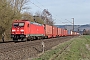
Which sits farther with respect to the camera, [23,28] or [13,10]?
[13,10]

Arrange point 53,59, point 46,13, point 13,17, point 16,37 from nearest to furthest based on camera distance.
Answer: point 53,59 → point 16,37 → point 13,17 → point 46,13

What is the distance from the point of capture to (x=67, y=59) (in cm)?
1556

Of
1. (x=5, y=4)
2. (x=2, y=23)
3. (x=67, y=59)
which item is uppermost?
(x=5, y=4)

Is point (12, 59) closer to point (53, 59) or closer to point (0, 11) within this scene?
point (53, 59)

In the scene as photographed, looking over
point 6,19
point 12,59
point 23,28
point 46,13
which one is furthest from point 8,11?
point 46,13

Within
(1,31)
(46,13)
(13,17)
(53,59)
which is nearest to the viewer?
(53,59)

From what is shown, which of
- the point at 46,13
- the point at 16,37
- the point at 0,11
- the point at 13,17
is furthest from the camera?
the point at 46,13

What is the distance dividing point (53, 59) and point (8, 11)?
32730 mm

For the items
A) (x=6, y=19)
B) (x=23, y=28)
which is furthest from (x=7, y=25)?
(x=23, y=28)

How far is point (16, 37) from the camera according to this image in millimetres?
35906

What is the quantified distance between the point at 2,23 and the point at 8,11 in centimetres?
288

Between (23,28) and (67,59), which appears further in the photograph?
(23,28)

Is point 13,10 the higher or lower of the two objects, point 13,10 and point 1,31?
the higher

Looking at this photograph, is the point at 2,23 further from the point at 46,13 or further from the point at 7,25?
the point at 46,13
